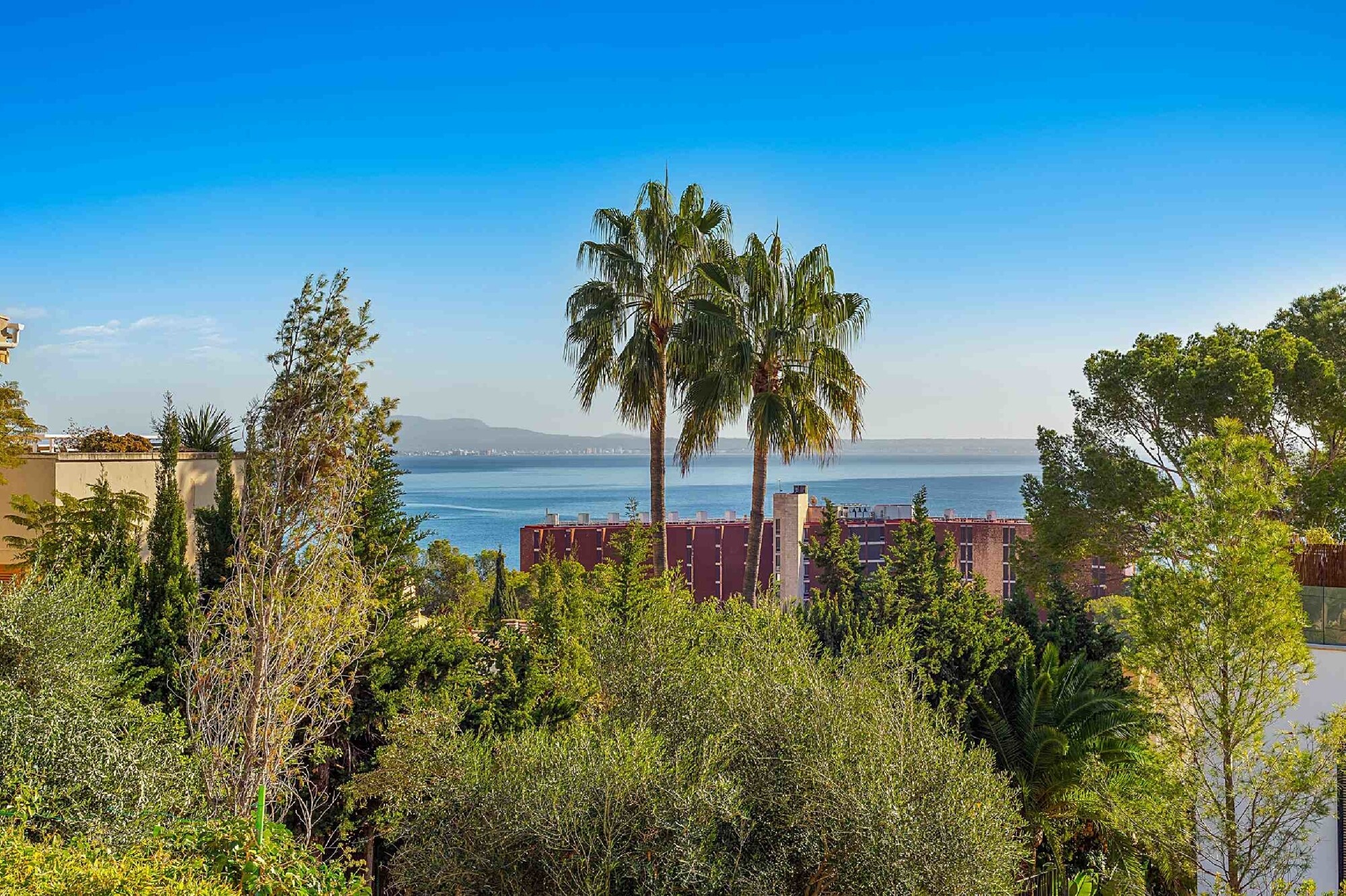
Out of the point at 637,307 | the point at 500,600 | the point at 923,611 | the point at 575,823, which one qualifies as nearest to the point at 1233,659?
the point at 923,611

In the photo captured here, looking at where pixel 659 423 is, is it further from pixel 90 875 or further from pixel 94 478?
pixel 94 478

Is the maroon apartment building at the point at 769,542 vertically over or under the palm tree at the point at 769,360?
under

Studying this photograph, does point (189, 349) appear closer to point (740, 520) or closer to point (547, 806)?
point (547, 806)

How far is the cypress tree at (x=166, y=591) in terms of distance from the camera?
1023 cm

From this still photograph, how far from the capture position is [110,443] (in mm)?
16703

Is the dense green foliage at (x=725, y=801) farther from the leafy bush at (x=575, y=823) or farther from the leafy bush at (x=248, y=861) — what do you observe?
the leafy bush at (x=248, y=861)

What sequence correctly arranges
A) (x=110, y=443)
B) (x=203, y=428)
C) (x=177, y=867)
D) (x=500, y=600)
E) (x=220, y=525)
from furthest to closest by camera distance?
(x=500, y=600), (x=203, y=428), (x=110, y=443), (x=220, y=525), (x=177, y=867)

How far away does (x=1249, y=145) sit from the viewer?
1939 cm

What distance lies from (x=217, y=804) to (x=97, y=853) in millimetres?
2263

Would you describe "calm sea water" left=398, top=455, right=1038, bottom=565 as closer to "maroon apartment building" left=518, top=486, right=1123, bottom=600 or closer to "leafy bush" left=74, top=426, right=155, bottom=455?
"maroon apartment building" left=518, top=486, right=1123, bottom=600

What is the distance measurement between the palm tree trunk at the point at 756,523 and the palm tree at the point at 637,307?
128cm

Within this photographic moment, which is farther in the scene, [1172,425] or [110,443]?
[1172,425]

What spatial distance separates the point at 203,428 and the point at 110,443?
159 cm

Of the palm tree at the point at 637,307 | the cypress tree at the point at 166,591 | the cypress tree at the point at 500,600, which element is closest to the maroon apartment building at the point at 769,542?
the cypress tree at the point at 500,600
